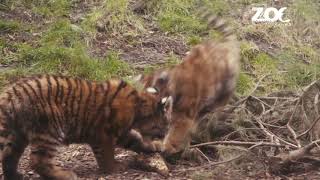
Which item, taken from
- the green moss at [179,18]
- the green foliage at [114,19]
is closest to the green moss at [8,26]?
the green foliage at [114,19]

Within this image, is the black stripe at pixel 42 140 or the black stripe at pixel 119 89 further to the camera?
the black stripe at pixel 119 89

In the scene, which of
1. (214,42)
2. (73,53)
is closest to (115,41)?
(73,53)

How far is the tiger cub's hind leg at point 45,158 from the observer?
14.8ft

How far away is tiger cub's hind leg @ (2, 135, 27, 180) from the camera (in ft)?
14.9

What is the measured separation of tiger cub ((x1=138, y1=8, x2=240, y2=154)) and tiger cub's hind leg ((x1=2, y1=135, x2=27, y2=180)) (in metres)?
1.16

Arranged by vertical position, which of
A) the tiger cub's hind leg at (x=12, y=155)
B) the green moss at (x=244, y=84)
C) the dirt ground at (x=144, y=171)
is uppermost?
the tiger cub's hind leg at (x=12, y=155)

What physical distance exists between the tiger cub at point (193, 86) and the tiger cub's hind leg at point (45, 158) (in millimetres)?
953

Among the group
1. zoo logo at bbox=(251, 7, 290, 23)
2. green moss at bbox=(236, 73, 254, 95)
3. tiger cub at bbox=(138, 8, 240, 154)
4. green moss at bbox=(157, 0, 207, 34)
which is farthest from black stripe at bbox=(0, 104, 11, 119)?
zoo logo at bbox=(251, 7, 290, 23)

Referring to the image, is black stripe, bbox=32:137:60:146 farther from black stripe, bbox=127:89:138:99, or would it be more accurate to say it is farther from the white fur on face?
the white fur on face

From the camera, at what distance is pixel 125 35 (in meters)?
8.68

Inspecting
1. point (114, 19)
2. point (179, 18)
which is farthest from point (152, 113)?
point (179, 18)

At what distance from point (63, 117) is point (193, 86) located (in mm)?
1211

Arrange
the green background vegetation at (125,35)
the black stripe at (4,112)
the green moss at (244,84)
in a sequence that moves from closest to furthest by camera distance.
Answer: the black stripe at (4,112)
the green moss at (244,84)
the green background vegetation at (125,35)

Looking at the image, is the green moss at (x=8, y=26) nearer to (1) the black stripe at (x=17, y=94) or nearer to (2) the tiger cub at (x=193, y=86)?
(2) the tiger cub at (x=193, y=86)
